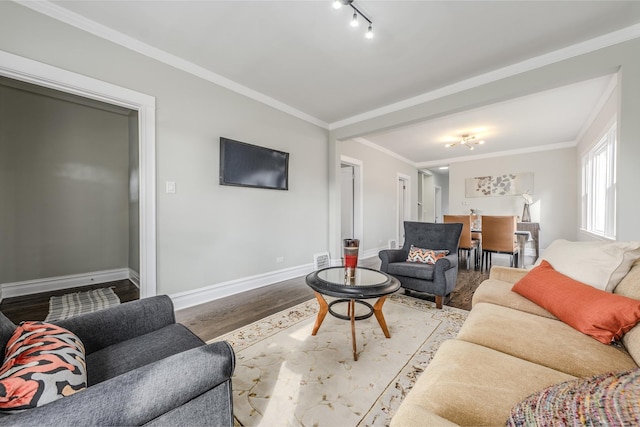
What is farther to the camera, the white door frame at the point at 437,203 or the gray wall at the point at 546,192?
the white door frame at the point at 437,203

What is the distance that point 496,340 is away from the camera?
3.95 ft

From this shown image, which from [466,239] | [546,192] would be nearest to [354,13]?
[466,239]

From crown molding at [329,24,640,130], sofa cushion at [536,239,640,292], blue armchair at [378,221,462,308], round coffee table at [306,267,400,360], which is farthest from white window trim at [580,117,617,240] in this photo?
round coffee table at [306,267,400,360]

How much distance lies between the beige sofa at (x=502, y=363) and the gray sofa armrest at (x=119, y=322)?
1.34m

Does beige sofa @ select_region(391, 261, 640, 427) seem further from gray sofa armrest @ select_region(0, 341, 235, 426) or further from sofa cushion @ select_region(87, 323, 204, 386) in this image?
sofa cushion @ select_region(87, 323, 204, 386)

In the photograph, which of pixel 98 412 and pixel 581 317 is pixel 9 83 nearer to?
pixel 98 412

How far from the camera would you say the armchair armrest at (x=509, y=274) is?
201 centimetres

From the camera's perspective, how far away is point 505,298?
1.69m

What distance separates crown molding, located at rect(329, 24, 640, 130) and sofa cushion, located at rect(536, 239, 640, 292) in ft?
6.65

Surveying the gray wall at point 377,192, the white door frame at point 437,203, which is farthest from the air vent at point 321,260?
the white door frame at point 437,203

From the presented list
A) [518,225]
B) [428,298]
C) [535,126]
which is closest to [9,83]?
[428,298]

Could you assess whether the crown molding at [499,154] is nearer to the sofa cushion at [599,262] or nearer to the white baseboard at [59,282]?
the sofa cushion at [599,262]

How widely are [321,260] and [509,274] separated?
2802 mm

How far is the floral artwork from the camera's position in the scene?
5996 millimetres
